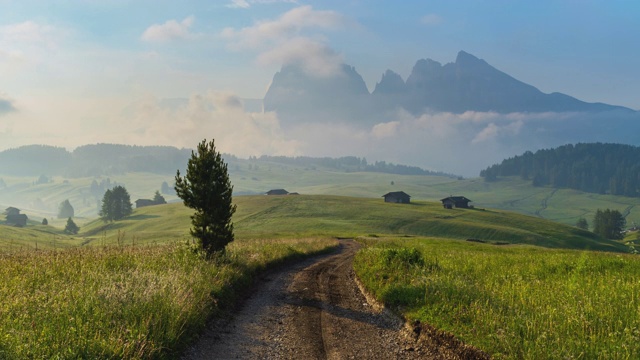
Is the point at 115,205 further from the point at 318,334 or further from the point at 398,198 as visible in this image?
the point at 318,334

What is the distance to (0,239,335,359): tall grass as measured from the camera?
26.7ft

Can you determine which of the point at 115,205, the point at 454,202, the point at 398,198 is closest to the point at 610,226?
the point at 454,202

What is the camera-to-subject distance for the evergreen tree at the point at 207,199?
2083cm

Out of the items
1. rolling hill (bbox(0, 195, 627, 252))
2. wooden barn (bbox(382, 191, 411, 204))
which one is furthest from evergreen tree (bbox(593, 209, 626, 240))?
wooden barn (bbox(382, 191, 411, 204))

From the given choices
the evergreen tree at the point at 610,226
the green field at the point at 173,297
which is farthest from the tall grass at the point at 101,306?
the evergreen tree at the point at 610,226

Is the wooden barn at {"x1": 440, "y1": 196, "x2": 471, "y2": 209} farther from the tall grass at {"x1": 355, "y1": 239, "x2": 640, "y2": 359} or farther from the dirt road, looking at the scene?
the dirt road

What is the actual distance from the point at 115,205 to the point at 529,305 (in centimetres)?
17475

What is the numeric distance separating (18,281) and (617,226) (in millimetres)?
183032

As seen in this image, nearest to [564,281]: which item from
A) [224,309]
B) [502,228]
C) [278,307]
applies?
[278,307]

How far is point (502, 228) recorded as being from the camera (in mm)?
106688

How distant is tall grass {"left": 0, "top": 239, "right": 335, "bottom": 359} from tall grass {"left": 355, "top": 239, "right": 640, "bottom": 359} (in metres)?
6.89

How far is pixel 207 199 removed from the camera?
20844mm

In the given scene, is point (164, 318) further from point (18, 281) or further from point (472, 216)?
point (472, 216)

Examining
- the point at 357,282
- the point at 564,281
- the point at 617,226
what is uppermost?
the point at 564,281
